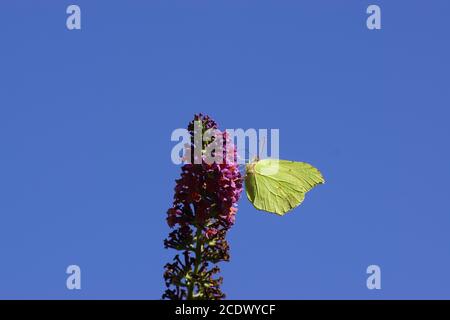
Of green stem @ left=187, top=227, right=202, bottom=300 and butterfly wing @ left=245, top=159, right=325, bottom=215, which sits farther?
butterfly wing @ left=245, top=159, right=325, bottom=215

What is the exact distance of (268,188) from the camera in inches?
596

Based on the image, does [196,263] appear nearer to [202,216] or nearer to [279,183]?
[202,216]

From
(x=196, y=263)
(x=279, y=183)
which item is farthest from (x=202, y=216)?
(x=279, y=183)

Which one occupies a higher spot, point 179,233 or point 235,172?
point 235,172

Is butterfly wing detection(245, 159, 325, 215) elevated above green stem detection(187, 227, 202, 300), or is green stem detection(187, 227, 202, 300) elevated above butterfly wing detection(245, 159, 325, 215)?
butterfly wing detection(245, 159, 325, 215)

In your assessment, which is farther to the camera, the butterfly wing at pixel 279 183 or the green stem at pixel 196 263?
the butterfly wing at pixel 279 183

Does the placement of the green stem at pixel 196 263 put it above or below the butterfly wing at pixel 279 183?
below

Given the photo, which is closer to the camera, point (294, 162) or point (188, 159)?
point (188, 159)

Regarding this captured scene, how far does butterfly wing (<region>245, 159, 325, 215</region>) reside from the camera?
14.6 metres

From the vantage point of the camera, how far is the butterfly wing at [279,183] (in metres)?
14.6
